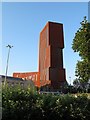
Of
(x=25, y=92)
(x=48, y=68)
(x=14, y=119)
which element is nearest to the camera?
(x=14, y=119)

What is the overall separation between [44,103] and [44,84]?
80546 mm

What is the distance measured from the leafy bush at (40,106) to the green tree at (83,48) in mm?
5309

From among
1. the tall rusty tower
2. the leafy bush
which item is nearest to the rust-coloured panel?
the tall rusty tower

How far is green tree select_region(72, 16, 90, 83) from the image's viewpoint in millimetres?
15047

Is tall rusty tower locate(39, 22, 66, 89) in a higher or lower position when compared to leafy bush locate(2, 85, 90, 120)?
higher

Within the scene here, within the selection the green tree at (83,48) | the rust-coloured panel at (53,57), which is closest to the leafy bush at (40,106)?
the green tree at (83,48)

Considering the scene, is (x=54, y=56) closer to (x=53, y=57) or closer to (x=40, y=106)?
(x=53, y=57)

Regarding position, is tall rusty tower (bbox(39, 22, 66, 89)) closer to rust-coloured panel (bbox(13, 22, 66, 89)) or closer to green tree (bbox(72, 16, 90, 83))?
rust-coloured panel (bbox(13, 22, 66, 89))

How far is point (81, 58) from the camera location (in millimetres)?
15898

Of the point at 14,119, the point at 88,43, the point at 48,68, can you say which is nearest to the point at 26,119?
the point at 14,119

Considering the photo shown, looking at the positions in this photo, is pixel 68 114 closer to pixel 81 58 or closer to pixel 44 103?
pixel 44 103

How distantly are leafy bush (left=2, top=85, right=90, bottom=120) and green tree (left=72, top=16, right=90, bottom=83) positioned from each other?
531 centimetres

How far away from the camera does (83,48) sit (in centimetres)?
1515

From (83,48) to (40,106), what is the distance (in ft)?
21.1
